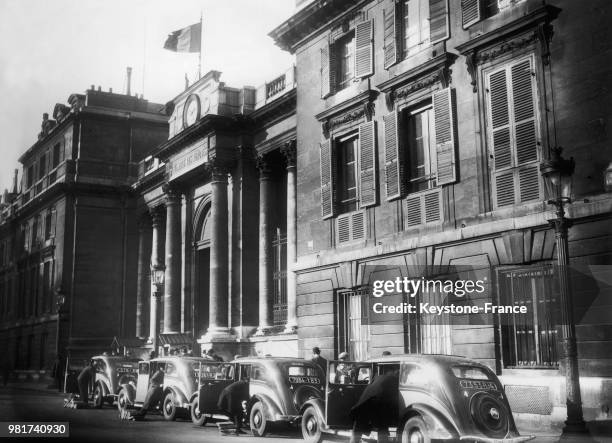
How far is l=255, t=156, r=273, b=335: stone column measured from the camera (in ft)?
88.5

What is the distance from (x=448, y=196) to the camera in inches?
634

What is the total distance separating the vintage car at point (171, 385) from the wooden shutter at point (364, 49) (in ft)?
29.2

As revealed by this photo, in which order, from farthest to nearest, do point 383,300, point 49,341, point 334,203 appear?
point 49,341, point 334,203, point 383,300

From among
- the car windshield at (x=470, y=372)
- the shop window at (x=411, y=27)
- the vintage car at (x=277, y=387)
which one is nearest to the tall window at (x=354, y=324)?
the vintage car at (x=277, y=387)

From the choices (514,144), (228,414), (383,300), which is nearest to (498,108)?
(514,144)

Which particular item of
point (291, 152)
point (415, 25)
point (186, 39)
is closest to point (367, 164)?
point (415, 25)

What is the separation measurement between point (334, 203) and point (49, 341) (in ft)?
93.9

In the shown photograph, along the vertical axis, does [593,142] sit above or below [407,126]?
below

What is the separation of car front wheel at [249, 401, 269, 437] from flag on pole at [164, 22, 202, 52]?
2184cm

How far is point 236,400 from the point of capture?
15539 millimetres

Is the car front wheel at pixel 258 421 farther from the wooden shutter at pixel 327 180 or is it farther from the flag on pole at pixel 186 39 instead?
the flag on pole at pixel 186 39

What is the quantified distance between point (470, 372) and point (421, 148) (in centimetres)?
741

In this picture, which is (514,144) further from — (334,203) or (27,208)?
→ (27,208)

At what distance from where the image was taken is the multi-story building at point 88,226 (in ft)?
132
